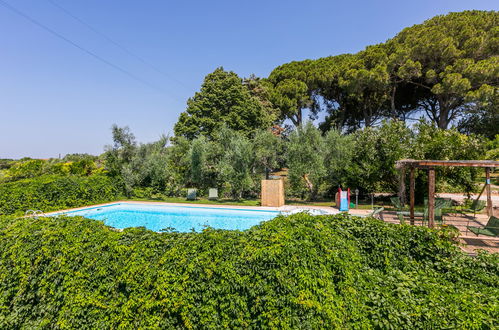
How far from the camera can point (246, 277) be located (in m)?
3.04

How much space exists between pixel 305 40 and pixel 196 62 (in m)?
9.63

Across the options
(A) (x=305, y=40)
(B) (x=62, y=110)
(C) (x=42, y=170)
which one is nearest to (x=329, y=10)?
(A) (x=305, y=40)

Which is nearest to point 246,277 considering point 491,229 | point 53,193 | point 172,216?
point 491,229

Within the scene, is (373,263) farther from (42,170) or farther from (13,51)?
(42,170)

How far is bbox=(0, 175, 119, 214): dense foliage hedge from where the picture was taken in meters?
11.1

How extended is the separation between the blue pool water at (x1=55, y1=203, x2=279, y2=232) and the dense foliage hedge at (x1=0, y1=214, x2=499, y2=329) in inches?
293

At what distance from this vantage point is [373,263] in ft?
12.9

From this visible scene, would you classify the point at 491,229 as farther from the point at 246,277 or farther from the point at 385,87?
the point at 385,87

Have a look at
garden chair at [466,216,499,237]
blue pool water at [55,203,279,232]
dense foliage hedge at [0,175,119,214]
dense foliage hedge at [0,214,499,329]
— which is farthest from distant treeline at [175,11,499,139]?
dense foliage hedge at [0,214,499,329]

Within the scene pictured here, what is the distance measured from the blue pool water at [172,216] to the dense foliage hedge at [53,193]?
1174 millimetres

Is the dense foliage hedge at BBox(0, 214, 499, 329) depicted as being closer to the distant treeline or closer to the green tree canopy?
the distant treeline

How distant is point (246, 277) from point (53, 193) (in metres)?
14.0

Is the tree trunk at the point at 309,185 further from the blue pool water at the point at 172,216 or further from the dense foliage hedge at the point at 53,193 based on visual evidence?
the dense foliage hedge at the point at 53,193

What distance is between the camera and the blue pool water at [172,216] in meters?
11.6
